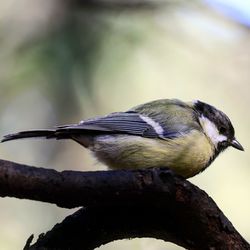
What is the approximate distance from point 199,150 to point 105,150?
1.45 ft

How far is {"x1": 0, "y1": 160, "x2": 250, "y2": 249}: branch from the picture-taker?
1.71 m

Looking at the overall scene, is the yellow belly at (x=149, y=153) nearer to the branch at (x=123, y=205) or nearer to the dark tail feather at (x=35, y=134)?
the dark tail feather at (x=35, y=134)

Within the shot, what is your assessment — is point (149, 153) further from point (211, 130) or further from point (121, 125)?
point (211, 130)

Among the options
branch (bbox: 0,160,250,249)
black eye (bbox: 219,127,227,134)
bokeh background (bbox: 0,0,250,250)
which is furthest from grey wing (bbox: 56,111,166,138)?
bokeh background (bbox: 0,0,250,250)

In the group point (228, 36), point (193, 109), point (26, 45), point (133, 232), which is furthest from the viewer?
point (228, 36)

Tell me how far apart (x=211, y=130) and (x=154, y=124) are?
339 millimetres

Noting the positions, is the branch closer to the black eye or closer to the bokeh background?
the black eye

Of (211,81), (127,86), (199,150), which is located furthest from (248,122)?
(199,150)

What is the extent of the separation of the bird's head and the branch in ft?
3.65

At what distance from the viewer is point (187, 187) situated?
1995 millimetres

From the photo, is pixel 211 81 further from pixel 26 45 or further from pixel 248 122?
pixel 26 45

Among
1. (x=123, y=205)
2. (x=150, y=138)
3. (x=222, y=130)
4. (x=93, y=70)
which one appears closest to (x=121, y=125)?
(x=150, y=138)

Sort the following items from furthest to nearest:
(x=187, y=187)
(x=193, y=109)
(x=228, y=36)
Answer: (x=228, y=36), (x=193, y=109), (x=187, y=187)

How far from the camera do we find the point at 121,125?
2949 mm
